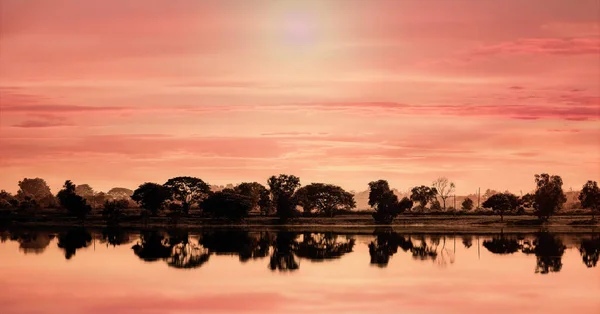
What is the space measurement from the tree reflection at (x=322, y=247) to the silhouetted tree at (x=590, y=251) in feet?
67.9

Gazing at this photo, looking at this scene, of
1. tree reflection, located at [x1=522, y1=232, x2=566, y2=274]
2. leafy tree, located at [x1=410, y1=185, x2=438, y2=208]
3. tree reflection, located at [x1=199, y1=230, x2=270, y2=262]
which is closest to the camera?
tree reflection, located at [x1=522, y1=232, x2=566, y2=274]

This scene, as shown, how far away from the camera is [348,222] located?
156000 mm

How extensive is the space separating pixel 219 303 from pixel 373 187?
364 feet

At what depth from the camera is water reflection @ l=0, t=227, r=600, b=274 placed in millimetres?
82500

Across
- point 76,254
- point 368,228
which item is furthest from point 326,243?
point 368,228

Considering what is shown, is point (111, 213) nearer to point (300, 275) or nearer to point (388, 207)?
point (388, 207)

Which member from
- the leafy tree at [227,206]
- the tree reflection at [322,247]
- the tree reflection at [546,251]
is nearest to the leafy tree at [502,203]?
the tree reflection at [546,251]

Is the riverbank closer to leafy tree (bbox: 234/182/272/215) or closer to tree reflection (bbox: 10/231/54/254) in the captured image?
leafy tree (bbox: 234/182/272/215)

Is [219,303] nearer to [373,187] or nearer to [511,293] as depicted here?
[511,293]

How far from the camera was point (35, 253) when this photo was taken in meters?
88.4

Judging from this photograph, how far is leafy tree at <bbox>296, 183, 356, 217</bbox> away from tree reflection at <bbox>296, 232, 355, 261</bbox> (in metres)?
49.2

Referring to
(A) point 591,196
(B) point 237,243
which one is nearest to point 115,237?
(B) point 237,243

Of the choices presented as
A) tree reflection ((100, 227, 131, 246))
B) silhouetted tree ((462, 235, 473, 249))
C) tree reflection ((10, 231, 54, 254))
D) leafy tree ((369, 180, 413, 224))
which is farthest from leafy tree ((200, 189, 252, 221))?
silhouetted tree ((462, 235, 473, 249))

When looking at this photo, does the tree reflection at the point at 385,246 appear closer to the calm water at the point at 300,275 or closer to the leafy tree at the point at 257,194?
the calm water at the point at 300,275
